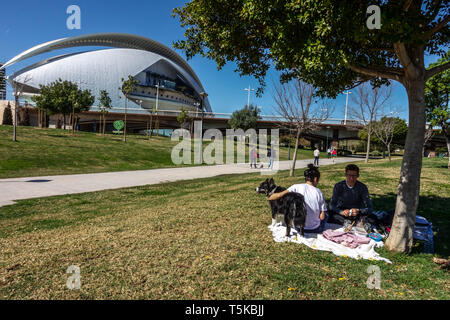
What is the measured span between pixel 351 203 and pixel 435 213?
8.83 ft

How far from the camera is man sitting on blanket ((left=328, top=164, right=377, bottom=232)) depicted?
14.1 ft

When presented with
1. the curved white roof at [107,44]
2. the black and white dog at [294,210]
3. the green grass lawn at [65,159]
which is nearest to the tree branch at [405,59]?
the black and white dog at [294,210]

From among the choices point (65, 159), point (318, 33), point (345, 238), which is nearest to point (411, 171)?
point (345, 238)

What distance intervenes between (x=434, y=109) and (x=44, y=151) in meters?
24.7

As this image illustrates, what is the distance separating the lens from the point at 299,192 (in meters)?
4.08

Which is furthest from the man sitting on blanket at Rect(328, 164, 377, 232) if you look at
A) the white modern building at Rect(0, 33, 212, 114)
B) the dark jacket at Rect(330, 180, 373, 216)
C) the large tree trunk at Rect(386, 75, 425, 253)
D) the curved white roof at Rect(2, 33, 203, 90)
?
the curved white roof at Rect(2, 33, 203, 90)

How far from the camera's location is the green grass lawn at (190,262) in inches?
110

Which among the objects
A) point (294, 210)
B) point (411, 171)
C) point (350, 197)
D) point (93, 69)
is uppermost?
point (93, 69)

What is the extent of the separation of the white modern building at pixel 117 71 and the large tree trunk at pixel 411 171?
181 feet

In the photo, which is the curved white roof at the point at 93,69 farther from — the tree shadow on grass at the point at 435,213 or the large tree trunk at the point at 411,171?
the large tree trunk at the point at 411,171

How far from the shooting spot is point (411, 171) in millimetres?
3551

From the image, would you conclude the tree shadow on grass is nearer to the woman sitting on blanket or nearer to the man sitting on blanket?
the man sitting on blanket

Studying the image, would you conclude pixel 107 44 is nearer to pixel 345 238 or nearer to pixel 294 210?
pixel 294 210
